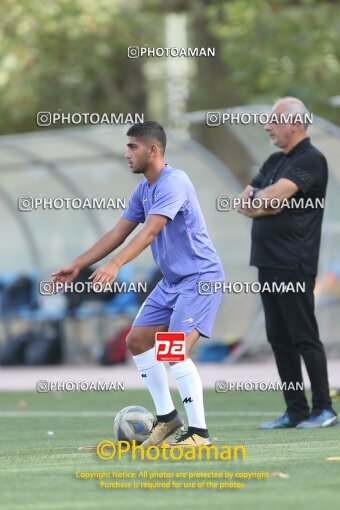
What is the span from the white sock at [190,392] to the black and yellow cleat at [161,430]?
0.92 feet

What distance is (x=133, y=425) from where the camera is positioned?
28.8ft

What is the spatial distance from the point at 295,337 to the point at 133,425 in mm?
1707

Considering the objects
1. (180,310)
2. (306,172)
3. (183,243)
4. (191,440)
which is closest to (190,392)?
(191,440)

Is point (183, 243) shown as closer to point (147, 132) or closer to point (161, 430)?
point (147, 132)

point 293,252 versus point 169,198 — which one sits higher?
point 169,198

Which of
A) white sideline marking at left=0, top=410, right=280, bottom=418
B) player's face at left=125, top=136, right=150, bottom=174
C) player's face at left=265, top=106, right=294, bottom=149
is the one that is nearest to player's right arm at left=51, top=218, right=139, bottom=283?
player's face at left=125, top=136, right=150, bottom=174

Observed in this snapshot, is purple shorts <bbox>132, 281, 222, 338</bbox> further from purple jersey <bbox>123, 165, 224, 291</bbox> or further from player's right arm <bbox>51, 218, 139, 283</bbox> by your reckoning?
player's right arm <bbox>51, 218, 139, 283</bbox>

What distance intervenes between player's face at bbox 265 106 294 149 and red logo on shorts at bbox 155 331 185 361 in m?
2.24

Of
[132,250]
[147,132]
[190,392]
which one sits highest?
[147,132]

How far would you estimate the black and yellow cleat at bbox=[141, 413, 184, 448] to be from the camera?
859 centimetres

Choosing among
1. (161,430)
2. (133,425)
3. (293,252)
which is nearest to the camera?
(161,430)

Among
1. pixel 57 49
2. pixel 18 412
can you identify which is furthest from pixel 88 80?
pixel 18 412

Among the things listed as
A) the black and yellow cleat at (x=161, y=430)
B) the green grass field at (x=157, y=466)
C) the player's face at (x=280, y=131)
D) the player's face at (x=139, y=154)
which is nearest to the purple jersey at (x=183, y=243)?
the player's face at (x=139, y=154)

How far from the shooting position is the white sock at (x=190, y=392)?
27.5 feet
